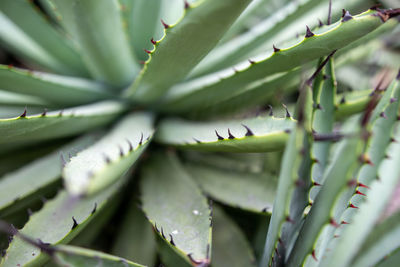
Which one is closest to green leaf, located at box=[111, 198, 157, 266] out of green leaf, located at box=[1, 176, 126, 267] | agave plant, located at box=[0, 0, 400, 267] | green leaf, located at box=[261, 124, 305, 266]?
agave plant, located at box=[0, 0, 400, 267]

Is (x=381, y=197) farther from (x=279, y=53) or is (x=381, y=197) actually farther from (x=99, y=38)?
(x=99, y=38)

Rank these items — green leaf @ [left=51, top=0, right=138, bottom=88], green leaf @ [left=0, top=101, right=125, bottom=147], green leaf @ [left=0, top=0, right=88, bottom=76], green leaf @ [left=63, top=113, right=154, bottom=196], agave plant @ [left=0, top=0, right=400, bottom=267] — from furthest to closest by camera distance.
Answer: green leaf @ [left=0, top=0, right=88, bottom=76]
green leaf @ [left=51, top=0, right=138, bottom=88]
green leaf @ [left=0, top=101, right=125, bottom=147]
agave plant @ [left=0, top=0, right=400, bottom=267]
green leaf @ [left=63, top=113, right=154, bottom=196]

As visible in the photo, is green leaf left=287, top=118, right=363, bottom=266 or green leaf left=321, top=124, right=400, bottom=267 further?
green leaf left=321, top=124, right=400, bottom=267

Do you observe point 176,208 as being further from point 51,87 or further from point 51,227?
point 51,87

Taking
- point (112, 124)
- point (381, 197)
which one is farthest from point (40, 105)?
point (381, 197)

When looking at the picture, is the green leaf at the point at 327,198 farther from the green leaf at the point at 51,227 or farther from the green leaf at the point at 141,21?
the green leaf at the point at 141,21

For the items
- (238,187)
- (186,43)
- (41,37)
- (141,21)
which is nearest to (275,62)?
(186,43)

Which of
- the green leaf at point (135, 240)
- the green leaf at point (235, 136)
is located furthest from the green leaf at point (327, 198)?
the green leaf at point (135, 240)

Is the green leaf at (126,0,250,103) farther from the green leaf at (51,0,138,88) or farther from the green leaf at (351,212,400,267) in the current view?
the green leaf at (351,212,400,267)
